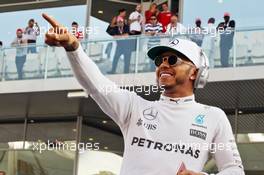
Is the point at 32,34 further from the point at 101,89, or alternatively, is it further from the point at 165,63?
the point at 101,89

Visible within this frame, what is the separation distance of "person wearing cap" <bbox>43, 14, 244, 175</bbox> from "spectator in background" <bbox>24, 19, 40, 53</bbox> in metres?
12.7

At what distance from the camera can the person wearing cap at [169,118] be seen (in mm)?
3367

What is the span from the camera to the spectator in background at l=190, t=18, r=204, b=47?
550 inches

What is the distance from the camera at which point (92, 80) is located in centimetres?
333

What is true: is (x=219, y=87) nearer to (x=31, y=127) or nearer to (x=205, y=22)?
(x=205, y=22)

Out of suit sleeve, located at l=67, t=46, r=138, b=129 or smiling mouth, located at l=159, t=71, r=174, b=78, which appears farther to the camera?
smiling mouth, located at l=159, t=71, r=174, b=78

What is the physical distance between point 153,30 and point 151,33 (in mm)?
91

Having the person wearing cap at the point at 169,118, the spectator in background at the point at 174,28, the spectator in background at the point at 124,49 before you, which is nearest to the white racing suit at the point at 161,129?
the person wearing cap at the point at 169,118

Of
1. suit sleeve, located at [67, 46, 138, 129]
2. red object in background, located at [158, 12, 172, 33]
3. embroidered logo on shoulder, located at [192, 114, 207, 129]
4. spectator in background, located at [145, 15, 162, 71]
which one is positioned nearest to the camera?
suit sleeve, located at [67, 46, 138, 129]

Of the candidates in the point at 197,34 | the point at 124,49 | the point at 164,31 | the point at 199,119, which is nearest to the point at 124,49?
the point at 124,49

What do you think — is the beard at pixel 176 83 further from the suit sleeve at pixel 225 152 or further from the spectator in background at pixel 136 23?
the spectator in background at pixel 136 23

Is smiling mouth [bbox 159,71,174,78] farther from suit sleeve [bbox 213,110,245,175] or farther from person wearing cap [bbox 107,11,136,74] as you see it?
person wearing cap [bbox 107,11,136,74]

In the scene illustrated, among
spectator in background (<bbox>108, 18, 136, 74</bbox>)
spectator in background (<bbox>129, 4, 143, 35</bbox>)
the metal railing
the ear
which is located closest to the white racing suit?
the ear

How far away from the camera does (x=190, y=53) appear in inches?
143
